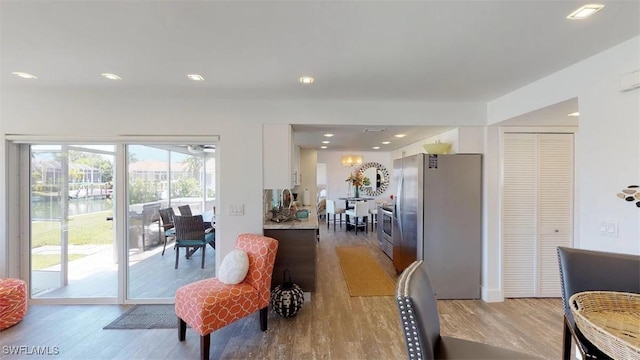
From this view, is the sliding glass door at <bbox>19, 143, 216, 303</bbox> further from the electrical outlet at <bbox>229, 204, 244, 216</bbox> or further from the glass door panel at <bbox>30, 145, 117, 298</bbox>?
the electrical outlet at <bbox>229, 204, 244, 216</bbox>

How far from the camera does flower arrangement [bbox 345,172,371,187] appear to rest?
27.3 ft

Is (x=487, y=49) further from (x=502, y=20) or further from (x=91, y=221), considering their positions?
(x=91, y=221)

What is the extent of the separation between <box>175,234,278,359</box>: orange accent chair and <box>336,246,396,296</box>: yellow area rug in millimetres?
1410

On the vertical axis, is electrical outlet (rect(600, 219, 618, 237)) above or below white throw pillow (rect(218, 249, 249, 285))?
above

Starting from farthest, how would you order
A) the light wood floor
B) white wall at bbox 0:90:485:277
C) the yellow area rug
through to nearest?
1. the yellow area rug
2. white wall at bbox 0:90:485:277
3. the light wood floor

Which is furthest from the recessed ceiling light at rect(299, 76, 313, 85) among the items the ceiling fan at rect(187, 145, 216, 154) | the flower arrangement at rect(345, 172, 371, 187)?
the flower arrangement at rect(345, 172, 371, 187)

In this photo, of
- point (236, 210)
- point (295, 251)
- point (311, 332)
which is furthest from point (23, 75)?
point (311, 332)

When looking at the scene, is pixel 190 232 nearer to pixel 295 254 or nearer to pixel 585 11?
pixel 295 254

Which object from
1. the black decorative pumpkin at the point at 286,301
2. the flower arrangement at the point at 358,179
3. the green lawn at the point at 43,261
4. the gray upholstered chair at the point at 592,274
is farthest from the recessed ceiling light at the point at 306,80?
the flower arrangement at the point at 358,179

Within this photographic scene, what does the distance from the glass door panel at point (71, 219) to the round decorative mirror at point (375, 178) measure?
6.92m

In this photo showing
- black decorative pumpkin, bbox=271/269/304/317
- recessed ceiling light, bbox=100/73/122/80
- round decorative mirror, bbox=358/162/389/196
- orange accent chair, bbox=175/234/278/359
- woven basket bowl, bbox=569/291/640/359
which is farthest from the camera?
round decorative mirror, bbox=358/162/389/196

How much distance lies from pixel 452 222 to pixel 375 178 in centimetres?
563

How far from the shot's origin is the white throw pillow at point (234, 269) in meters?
2.56

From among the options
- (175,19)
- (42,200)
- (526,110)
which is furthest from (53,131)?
(526,110)
